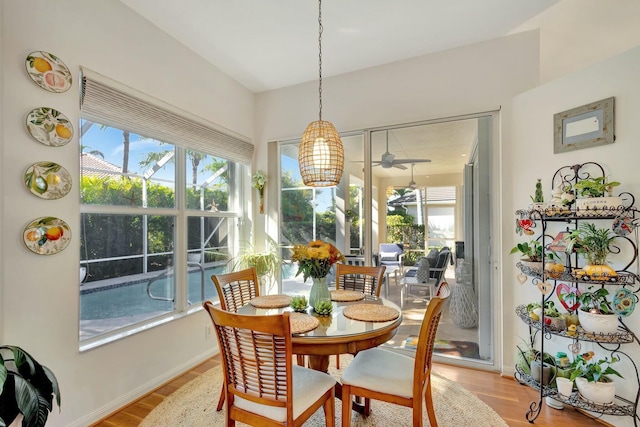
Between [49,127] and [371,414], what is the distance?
273 centimetres

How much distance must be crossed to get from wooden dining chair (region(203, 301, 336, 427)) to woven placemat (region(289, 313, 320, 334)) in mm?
238

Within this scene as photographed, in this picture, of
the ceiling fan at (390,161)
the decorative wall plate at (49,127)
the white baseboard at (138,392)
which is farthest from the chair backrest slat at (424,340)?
the decorative wall plate at (49,127)

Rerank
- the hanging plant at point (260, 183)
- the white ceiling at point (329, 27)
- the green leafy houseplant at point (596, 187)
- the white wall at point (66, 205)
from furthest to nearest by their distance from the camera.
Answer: the hanging plant at point (260, 183), the white ceiling at point (329, 27), the green leafy houseplant at point (596, 187), the white wall at point (66, 205)

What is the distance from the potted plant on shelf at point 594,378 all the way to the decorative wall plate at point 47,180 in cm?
344

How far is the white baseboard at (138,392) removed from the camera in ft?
6.73

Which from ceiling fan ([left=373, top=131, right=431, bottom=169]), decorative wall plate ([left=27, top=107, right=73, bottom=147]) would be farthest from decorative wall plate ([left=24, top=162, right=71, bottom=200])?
ceiling fan ([left=373, top=131, right=431, bottom=169])

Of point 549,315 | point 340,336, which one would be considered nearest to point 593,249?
point 549,315

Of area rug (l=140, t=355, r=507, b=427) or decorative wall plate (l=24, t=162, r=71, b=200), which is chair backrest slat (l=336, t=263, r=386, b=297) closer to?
area rug (l=140, t=355, r=507, b=427)

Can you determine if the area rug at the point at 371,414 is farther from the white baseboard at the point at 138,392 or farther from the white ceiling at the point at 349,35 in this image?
the white ceiling at the point at 349,35

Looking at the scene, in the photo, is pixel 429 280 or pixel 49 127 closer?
pixel 49 127

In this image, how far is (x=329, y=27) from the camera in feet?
8.39

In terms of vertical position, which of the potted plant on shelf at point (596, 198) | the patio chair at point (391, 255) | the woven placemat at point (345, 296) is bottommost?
the woven placemat at point (345, 296)

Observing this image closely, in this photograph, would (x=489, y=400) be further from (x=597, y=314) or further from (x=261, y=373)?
(x=261, y=373)

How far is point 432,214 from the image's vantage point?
3227 millimetres
